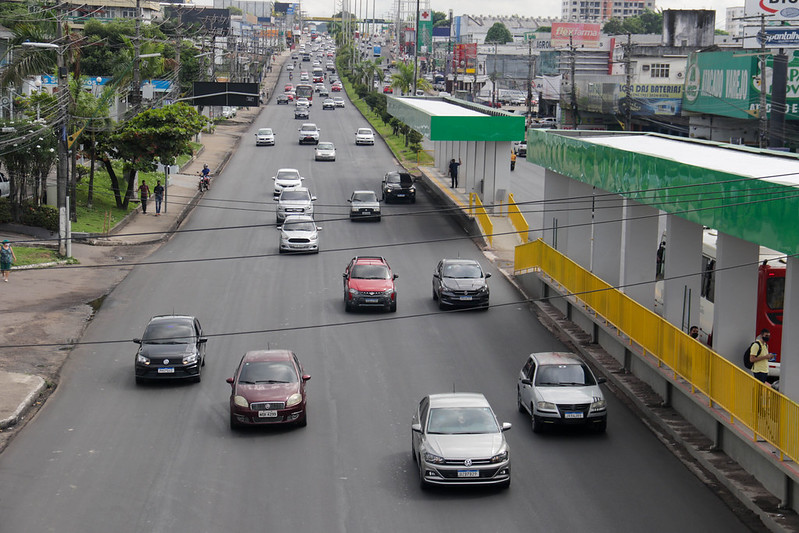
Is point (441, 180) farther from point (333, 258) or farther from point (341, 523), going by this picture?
point (341, 523)

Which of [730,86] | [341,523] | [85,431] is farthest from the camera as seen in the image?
[730,86]

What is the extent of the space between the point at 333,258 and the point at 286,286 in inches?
222

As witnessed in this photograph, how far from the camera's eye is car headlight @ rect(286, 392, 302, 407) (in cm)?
2203

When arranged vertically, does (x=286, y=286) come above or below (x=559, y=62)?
below

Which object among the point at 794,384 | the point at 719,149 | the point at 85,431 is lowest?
the point at 85,431

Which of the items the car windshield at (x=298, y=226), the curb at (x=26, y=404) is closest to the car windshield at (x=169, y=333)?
the curb at (x=26, y=404)

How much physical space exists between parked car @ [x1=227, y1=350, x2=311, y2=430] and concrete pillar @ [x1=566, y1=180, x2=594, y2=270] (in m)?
13.3

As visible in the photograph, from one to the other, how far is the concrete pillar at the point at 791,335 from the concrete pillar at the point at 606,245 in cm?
1263

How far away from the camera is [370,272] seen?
3397 centimetres

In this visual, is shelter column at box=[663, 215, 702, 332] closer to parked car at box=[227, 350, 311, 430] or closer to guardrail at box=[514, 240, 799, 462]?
guardrail at box=[514, 240, 799, 462]

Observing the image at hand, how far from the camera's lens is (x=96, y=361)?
28219 millimetres

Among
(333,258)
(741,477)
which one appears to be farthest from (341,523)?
(333,258)

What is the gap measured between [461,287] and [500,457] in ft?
50.6

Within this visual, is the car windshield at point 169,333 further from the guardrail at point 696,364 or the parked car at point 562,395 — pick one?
the guardrail at point 696,364
